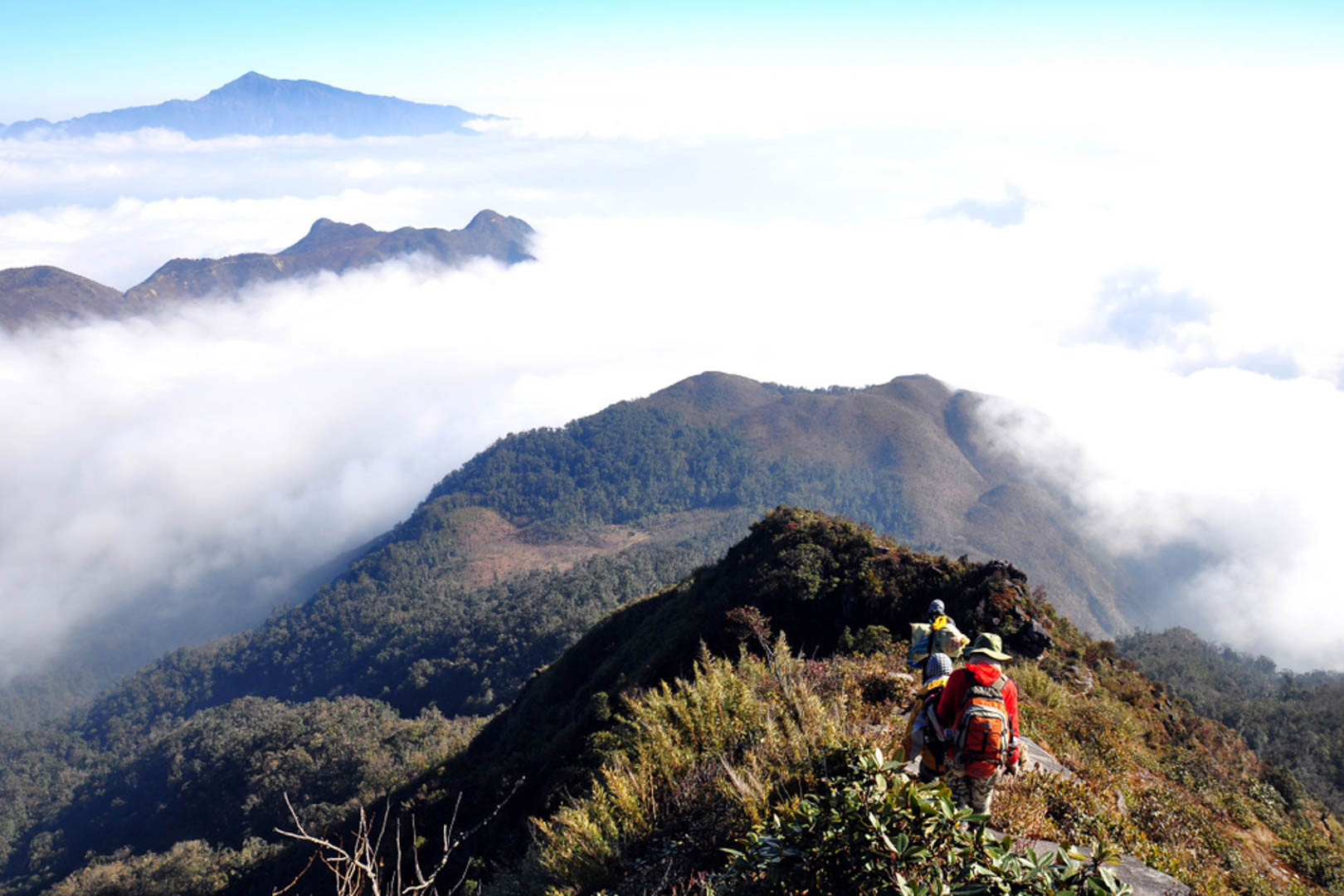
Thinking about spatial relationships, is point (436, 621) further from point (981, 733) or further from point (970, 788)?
point (981, 733)

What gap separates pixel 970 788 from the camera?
616 centimetres

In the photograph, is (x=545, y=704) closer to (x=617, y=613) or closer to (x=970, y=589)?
(x=617, y=613)

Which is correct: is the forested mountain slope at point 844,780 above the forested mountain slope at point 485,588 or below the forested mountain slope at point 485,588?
above

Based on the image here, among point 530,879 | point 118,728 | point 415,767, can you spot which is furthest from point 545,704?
point 118,728

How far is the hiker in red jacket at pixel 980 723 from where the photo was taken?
231 inches

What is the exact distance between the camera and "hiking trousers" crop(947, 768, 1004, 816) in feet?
20.0

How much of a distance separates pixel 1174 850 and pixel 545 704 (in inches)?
1221

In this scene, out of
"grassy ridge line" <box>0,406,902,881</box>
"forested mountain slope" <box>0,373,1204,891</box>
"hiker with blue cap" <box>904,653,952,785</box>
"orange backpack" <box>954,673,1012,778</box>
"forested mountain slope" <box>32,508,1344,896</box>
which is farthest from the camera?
"grassy ridge line" <box>0,406,902,881</box>

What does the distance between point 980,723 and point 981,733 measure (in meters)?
0.07

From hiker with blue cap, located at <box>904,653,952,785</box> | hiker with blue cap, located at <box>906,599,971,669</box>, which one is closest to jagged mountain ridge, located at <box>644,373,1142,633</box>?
hiker with blue cap, located at <box>906,599,971,669</box>

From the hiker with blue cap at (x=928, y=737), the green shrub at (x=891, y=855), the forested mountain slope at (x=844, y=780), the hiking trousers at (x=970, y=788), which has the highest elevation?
the green shrub at (x=891, y=855)

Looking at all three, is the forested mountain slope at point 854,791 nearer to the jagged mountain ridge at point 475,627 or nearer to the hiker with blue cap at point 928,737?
the hiker with blue cap at point 928,737

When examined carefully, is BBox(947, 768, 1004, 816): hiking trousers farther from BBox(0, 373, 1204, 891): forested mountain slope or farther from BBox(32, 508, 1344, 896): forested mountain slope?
BBox(0, 373, 1204, 891): forested mountain slope

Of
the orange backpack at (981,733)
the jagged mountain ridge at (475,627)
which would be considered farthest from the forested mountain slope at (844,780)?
the orange backpack at (981,733)
